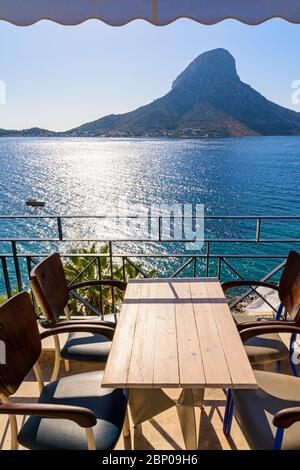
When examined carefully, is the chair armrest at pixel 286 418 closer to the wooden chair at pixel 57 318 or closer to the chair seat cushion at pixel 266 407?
the chair seat cushion at pixel 266 407

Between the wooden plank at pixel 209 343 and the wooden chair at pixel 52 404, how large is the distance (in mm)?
430

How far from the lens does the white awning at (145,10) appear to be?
165 cm

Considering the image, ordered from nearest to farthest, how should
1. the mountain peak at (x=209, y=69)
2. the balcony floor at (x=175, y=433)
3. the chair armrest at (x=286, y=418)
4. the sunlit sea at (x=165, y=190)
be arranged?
1. the chair armrest at (x=286, y=418)
2. the balcony floor at (x=175, y=433)
3. the sunlit sea at (x=165, y=190)
4. the mountain peak at (x=209, y=69)

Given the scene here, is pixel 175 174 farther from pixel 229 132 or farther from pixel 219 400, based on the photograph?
pixel 219 400

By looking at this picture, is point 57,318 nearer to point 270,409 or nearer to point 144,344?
point 144,344

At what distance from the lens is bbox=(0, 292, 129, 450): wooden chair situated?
109cm

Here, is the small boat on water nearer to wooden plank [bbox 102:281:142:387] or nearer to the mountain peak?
wooden plank [bbox 102:281:142:387]

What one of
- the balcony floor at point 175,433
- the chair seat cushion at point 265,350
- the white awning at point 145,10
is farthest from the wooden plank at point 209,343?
the white awning at point 145,10

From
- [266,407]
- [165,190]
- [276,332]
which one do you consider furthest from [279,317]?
[165,190]

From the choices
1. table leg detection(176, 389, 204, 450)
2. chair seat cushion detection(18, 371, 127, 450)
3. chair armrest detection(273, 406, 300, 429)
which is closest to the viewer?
chair armrest detection(273, 406, 300, 429)

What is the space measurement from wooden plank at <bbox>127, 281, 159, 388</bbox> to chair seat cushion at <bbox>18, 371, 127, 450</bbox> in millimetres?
269

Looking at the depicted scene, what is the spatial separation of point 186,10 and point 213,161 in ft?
149

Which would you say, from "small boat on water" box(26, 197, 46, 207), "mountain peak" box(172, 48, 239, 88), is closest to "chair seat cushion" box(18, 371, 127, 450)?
"small boat on water" box(26, 197, 46, 207)

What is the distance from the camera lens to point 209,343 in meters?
1.31
